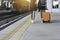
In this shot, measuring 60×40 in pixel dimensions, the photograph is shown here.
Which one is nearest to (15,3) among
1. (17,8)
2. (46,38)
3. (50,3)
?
(17,8)

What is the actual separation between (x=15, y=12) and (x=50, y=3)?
968cm

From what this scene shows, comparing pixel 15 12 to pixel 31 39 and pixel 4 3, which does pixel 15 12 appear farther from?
pixel 31 39

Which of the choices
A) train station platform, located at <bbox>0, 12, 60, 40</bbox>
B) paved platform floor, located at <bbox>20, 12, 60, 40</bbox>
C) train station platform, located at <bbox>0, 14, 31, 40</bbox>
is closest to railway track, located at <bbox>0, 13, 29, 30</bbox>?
train station platform, located at <bbox>0, 14, 31, 40</bbox>

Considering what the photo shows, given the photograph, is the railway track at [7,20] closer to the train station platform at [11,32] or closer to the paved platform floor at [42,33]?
the train station platform at [11,32]

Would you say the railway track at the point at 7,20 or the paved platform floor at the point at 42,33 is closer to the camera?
the paved platform floor at the point at 42,33

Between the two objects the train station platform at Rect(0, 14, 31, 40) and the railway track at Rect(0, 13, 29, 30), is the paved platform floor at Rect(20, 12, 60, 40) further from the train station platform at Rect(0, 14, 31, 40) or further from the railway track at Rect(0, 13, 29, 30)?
the railway track at Rect(0, 13, 29, 30)

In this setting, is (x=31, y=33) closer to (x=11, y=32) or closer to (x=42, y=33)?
(x=42, y=33)

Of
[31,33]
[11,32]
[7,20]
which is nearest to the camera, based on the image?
[31,33]

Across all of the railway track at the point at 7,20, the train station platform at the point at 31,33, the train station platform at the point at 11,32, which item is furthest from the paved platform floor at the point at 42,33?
the railway track at the point at 7,20

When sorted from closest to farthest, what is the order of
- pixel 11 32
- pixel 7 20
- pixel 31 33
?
pixel 31 33
pixel 11 32
pixel 7 20

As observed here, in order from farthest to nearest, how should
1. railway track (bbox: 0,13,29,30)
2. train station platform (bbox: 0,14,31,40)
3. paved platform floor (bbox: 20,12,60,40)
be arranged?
railway track (bbox: 0,13,29,30)
train station platform (bbox: 0,14,31,40)
paved platform floor (bbox: 20,12,60,40)

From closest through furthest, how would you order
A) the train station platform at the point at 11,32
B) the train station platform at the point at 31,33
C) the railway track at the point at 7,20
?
the train station platform at the point at 31,33
the train station platform at the point at 11,32
the railway track at the point at 7,20

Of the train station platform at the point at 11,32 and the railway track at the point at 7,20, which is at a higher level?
the train station platform at the point at 11,32

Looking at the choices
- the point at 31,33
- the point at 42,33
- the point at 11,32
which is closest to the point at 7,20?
the point at 11,32
